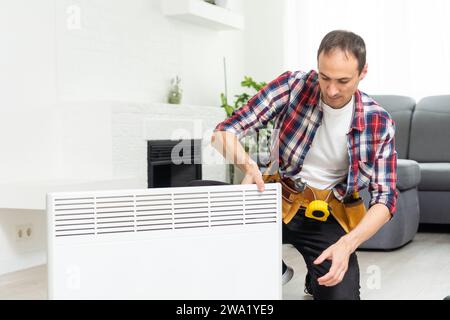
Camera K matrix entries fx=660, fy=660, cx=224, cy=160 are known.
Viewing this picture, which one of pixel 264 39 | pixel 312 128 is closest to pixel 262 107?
pixel 312 128

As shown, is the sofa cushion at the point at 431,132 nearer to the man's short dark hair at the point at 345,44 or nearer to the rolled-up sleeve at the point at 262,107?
the rolled-up sleeve at the point at 262,107

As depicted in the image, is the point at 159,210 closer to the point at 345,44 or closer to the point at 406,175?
the point at 345,44

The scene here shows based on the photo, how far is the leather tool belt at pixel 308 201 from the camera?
198 centimetres

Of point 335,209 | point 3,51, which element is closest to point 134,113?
point 3,51

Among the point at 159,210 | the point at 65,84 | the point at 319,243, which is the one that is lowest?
the point at 319,243

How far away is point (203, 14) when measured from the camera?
15.8 ft

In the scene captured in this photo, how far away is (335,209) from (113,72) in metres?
2.45

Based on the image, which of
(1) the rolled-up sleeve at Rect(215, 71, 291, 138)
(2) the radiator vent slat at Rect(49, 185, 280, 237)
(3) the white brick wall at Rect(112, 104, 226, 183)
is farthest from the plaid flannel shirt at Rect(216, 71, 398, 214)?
(3) the white brick wall at Rect(112, 104, 226, 183)

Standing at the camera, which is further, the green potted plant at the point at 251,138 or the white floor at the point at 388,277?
the green potted plant at the point at 251,138

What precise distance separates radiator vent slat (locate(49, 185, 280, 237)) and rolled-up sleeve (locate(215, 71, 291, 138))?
58 cm

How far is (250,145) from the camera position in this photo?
16.8 feet

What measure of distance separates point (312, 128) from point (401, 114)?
3.17 m

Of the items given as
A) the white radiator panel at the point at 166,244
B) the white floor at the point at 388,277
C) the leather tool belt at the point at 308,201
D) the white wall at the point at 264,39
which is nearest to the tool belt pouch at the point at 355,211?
the leather tool belt at the point at 308,201

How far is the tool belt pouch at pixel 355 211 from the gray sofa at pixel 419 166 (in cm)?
165
